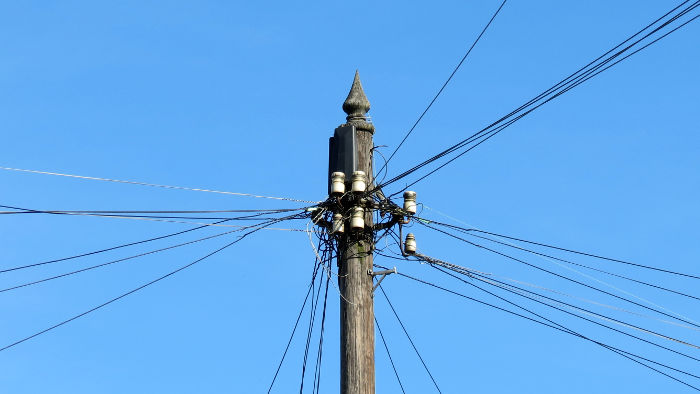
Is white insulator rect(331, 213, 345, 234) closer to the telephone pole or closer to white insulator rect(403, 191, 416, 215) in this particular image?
the telephone pole

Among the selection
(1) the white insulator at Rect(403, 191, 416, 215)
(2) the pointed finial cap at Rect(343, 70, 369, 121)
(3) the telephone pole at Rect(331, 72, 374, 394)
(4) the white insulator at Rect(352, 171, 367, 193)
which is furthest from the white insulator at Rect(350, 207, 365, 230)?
(2) the pointed finial cap at Rect(343, 70, 369, 121)

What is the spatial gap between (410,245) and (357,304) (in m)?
1.15

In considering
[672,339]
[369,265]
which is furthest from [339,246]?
[672,339]

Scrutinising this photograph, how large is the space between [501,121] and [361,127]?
136cm

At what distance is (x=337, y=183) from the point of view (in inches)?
453

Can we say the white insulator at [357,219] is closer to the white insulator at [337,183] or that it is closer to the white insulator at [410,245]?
the white insulator at [337,183]

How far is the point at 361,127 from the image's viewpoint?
12195 millimetres

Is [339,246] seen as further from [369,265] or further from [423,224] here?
[423,224]

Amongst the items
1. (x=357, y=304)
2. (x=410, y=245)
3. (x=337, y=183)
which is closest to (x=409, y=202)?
(x=410, y=245)

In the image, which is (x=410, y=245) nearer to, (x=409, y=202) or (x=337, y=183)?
(x=409, y=202)

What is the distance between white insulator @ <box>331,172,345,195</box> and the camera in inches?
452

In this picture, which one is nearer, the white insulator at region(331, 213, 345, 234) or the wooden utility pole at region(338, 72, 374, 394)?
the wooden utility pole at region(338, 72, 374, 394)

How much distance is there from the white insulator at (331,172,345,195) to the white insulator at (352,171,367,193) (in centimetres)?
10

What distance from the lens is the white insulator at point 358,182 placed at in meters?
11.5
